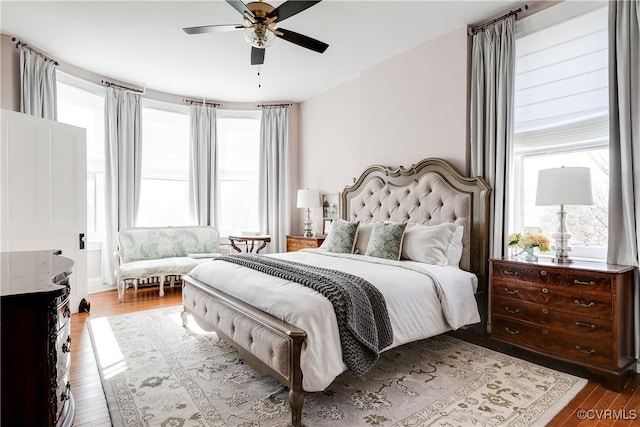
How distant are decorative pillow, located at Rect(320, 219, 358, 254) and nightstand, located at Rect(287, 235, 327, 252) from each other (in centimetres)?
104

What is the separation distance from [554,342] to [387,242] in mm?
1524

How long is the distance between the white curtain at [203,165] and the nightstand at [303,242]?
1.49 metres

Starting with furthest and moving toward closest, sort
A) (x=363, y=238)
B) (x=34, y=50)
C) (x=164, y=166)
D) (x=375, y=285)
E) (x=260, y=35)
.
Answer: (x=164, y=166) < (x=34, y=50) < (x=363, y=238) < (x=260, y=35) < (x=375, y=285)

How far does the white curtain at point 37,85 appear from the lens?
4141 millimetres

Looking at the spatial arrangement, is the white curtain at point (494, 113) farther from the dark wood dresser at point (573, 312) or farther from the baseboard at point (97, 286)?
the baseboard at point (97, 286)

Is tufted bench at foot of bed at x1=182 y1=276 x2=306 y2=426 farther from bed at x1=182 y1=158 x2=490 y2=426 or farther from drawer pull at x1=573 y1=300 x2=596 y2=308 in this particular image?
drawer pull at x1=573 y1=300 x2=596 y2=308

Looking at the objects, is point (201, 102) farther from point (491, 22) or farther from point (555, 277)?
point (555, 277)

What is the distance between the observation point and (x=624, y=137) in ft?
8.71

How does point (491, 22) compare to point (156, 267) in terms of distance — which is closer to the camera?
point (491, 22)

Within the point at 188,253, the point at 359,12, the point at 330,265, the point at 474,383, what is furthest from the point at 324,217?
the point at 474,383

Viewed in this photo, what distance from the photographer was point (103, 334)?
349 cm

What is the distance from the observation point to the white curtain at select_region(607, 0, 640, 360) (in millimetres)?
2627

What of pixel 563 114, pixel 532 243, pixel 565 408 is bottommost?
pixel 565 408

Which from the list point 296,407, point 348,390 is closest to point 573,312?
point 348,390
